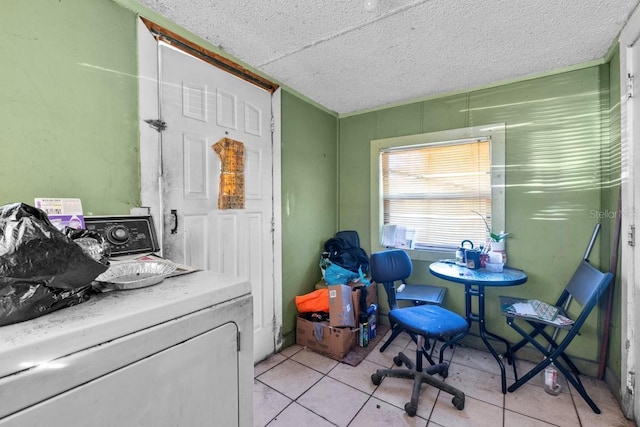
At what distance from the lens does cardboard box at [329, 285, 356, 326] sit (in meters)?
2.44

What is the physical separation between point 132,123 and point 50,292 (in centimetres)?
122

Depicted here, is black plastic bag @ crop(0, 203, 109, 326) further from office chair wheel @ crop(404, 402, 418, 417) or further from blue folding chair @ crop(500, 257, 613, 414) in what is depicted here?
blue folding chair @ crop(500, 257, 613, 414)

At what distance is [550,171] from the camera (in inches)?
91.5

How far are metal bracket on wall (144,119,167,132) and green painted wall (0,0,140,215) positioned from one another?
0.21 feet

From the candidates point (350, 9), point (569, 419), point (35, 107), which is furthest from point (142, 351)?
point (569, 419)

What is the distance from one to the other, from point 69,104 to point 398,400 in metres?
2.56

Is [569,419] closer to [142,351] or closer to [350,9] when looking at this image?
[142,351]

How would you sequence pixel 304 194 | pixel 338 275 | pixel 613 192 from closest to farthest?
1. pixel 613 192
2. pixel 338 275
3. pixel 304 194

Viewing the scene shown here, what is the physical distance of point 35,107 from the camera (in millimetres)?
1261

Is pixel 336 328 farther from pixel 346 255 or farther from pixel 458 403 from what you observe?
pixel 458 403

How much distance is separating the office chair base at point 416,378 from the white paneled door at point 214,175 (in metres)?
0.99

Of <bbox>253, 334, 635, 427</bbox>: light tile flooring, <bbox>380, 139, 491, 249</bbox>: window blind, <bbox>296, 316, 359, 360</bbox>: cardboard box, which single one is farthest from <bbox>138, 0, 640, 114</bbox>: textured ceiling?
<bbox>253, 334, 635, 427</bbox>: light tile flooring

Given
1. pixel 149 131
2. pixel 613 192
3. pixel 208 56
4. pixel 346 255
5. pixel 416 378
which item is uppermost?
pixel 208 56

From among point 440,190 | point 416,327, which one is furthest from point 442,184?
point 416,327
